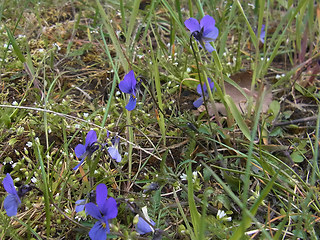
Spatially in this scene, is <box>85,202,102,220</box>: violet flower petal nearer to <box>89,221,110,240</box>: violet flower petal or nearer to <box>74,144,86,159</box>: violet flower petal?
<box>89,221,110,240</box>: violet flower petal

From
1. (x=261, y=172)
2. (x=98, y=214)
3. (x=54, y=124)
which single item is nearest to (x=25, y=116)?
(x=54, y=124)

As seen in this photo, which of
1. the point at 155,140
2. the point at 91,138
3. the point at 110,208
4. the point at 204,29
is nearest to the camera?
the point at 110,208

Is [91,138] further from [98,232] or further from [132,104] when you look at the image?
[98,232]

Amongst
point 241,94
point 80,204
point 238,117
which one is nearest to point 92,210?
point 80,204

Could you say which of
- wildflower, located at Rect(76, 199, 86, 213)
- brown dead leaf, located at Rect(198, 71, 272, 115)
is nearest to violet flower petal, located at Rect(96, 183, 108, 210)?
wildflower, located at Rect(76, 199, 86, 213)

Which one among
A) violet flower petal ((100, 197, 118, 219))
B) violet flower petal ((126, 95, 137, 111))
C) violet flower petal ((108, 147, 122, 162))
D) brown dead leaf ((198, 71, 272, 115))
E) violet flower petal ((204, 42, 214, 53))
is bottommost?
brown dead leaf ((198, 71, 272, 115))

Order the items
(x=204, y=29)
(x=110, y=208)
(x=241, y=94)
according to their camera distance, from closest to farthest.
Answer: (x=110, y=208) < (x=204, y=29) < (x=241, y=94)

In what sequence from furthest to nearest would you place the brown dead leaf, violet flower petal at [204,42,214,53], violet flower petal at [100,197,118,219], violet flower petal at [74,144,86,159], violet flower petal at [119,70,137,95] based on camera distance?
1. the brown dead leaf
2. violet flower petal at [204,42,214,53]
3. violet flower petal at [119,70,137,95]
4. violet flower petal at [74,144,86,159]
5. violet flower petal at [100,197,118,219]

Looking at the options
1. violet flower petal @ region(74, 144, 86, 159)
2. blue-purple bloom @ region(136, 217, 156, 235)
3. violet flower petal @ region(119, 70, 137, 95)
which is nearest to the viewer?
blue-purple bloom @ region(136, 217, 156, 235)
